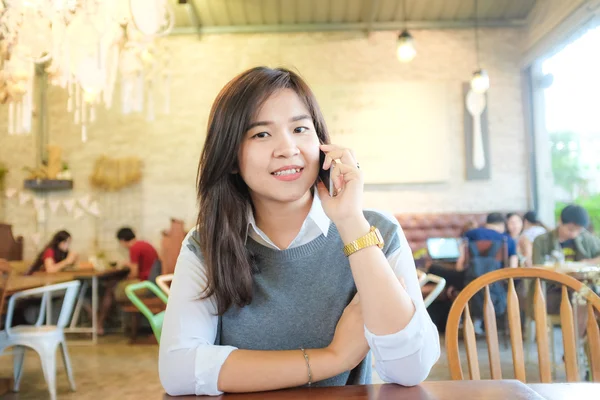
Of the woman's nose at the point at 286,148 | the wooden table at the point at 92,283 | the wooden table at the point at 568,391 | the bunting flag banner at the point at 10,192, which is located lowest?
the wooden table at the point at 92,283

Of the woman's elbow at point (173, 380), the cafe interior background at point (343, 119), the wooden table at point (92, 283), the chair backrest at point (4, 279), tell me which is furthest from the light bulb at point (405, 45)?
the woman's elbow at point (173, 380)

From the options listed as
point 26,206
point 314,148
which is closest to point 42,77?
point 26,206

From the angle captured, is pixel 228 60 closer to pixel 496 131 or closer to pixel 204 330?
pixel 496 131

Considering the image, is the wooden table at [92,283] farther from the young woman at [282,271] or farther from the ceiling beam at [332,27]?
the young woman at [282,271]

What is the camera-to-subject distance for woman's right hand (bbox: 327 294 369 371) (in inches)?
41.9

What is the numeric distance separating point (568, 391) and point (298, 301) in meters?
0.59

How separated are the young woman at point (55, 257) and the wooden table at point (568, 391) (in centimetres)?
622

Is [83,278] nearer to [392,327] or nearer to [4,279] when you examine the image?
[4,279]

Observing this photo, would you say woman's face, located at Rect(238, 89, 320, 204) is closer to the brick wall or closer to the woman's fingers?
the woman's fingers

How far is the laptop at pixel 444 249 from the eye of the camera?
253 inches

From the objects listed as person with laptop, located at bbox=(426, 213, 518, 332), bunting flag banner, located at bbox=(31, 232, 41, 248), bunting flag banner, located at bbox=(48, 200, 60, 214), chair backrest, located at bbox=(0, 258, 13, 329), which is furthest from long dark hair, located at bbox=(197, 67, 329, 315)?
bunting flag banner, located at bbox=(31, 232, 41, 248)

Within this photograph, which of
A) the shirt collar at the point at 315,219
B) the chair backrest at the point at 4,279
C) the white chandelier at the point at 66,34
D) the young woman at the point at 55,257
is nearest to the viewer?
the shirt collar at the point at 315,219

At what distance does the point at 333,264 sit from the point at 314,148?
295 millimetres

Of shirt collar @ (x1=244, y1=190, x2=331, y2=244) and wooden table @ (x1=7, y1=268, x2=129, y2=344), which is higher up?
shirt collar @ (x1=244, y1=190, x2=331, y2=244)
